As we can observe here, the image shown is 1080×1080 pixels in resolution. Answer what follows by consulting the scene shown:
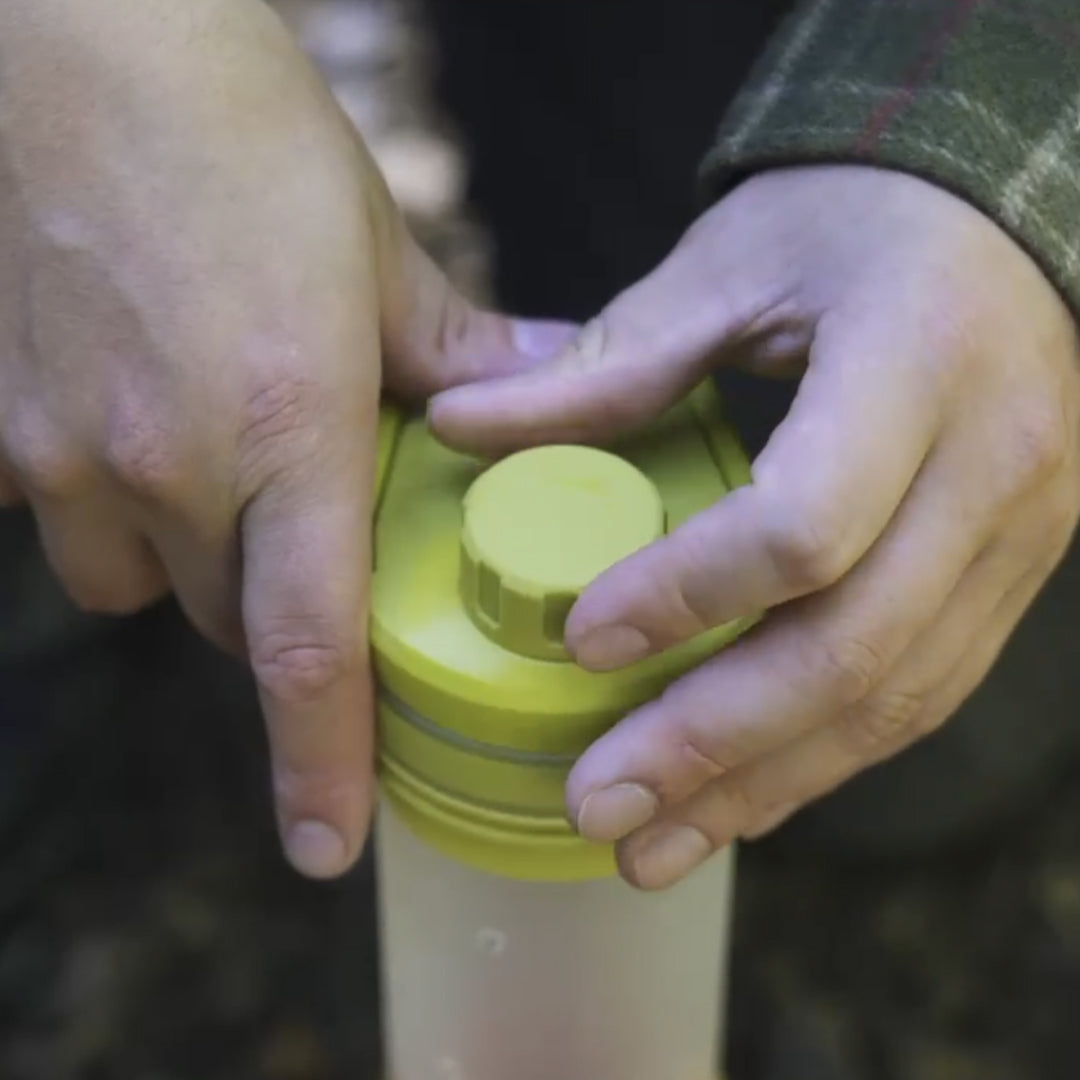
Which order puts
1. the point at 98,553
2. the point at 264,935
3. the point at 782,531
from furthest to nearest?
1. the point at 264,935
2. the point at 98,553
3. the point at 782,531

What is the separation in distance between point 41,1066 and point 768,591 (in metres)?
0.61

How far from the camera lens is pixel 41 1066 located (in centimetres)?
84

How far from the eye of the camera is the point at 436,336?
51cm

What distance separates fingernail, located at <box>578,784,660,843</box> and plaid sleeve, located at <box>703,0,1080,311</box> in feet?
0.66

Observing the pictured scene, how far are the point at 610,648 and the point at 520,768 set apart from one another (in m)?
0.05

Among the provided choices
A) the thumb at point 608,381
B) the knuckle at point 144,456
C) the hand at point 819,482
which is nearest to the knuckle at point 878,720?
the hand at point 819,482

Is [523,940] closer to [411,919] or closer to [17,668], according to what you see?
[411,919]

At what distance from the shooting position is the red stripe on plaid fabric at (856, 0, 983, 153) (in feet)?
1.57

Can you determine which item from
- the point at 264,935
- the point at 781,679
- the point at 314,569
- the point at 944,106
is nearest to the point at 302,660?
the point at 314,569

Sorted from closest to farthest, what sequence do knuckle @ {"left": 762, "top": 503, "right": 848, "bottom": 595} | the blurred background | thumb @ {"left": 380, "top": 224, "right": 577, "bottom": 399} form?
knuckle @ {"left": 762, "top": 503, "right": 848, "bottom": 595} < thumb @ {"left": 380, "top": 224, "right": 577, "bottom": 399} < the blurred background

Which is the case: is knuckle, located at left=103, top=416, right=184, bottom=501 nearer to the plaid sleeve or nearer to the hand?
the hand

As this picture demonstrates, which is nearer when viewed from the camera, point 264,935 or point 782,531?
point 782,531

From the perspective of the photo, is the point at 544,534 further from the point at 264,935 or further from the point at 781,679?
the point at 264,935

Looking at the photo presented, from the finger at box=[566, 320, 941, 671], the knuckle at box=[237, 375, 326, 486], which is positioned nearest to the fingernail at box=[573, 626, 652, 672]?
the finger at box=[566, 320, 941, 671]
